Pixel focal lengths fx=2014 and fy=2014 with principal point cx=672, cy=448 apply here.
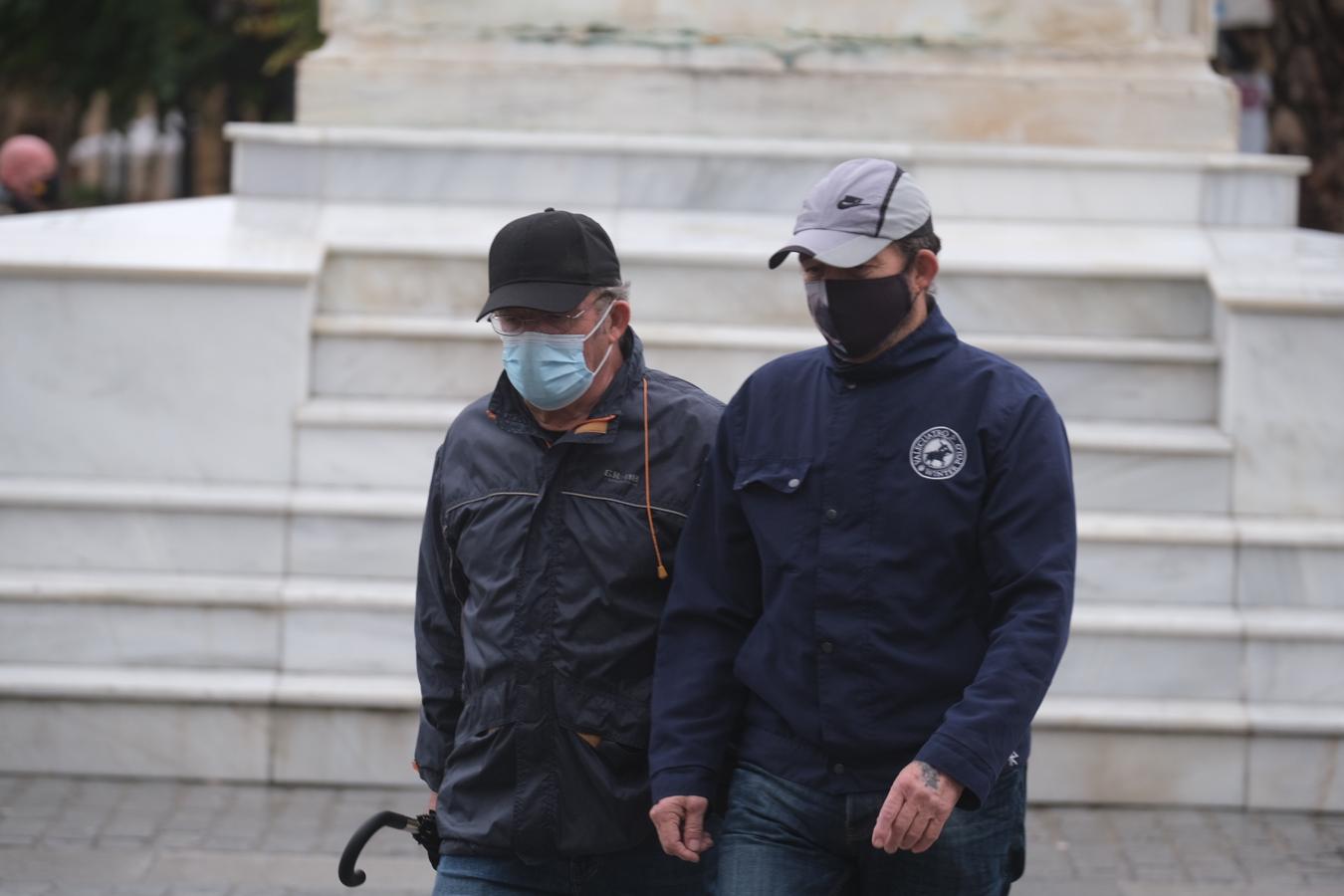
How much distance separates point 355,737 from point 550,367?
3569 millimetres

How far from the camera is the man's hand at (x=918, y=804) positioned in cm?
317

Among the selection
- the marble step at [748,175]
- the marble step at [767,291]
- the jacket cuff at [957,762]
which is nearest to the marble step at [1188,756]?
the marble step at [767,291]

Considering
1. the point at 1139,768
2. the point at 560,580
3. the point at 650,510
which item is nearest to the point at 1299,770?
the point at 1139,768

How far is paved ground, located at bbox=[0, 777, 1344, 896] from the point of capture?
5953mm

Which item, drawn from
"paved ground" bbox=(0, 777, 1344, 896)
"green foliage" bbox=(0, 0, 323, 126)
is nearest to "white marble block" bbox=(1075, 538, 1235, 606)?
"paved ground" bbox=(0, 777, 1344, 896)

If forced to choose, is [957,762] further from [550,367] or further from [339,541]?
[339,541]

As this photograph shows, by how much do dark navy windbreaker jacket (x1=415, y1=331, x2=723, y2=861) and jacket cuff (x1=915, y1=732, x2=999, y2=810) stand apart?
61 cm

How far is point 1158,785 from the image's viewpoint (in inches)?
269

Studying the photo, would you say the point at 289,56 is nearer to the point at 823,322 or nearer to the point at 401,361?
the point at 401,361

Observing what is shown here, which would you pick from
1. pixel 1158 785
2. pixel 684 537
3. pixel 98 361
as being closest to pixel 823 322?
pixel 684 537

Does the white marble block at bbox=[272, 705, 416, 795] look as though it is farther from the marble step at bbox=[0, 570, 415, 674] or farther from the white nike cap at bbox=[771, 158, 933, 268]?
the white nike cap at bbox=[771, 158, 933, 268]

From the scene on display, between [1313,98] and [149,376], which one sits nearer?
[149,376]

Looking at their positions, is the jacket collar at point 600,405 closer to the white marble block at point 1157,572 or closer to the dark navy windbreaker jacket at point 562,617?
the dark navy windbreaker jacket at point 562,617

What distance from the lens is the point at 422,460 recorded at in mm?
7352
